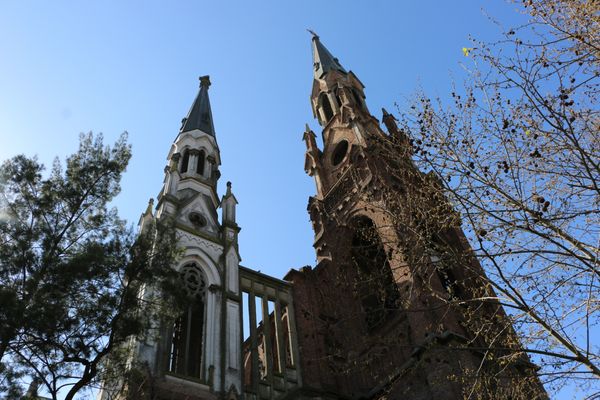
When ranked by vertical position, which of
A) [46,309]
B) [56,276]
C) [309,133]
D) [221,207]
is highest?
[309,133]

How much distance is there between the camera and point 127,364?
10047 mm

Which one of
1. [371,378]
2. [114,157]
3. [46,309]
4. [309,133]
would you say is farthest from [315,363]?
[309,133]

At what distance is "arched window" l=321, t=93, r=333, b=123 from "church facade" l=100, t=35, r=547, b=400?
557cm

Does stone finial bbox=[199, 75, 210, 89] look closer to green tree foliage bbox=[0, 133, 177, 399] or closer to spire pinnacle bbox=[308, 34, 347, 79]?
spire pinnacle bbox=[308, 34, 347, 79]

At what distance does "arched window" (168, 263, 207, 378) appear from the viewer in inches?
603

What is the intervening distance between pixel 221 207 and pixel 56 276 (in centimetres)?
1257

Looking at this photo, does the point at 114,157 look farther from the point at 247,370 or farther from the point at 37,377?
the point at 247,370

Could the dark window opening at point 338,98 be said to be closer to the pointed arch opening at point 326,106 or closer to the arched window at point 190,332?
the pointed arch opening at point 326,106

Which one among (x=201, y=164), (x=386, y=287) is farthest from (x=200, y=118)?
(x=386, y=287)

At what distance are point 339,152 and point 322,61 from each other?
11399mm

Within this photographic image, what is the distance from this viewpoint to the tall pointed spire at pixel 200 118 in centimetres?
2657

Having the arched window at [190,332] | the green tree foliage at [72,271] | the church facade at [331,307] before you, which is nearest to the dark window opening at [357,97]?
the church facade at [331,307]

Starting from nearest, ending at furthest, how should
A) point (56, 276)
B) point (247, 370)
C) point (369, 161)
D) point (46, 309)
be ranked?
point (46, 309) → point (56, 276) → point (247, 370) → point (369, 161)

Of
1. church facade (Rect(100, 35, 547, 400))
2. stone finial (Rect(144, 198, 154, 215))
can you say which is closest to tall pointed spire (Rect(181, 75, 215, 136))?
church facade (Rect(100, 35, 547, 400))
